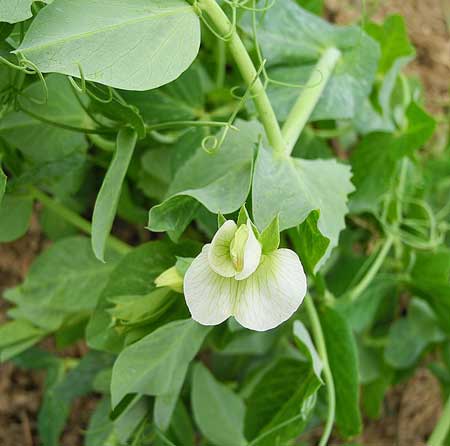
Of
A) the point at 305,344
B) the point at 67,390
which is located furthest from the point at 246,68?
the point at 67,390

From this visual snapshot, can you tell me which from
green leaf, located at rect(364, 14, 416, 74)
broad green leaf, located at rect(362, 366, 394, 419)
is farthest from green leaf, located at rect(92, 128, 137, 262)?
broad green leaf, located at rect(362, 366, 394, 419)

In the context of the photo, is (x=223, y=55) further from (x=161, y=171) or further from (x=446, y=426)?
(x=446, y=426)

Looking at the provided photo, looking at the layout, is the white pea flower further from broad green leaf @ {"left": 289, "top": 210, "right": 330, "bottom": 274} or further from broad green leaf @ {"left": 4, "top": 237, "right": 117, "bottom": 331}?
broad green leaf @ {"left": 4, "top": 237, "right": 117, "bottom": 331}

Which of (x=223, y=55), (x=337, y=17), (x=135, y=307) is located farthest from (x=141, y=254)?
(x=337, y=17)

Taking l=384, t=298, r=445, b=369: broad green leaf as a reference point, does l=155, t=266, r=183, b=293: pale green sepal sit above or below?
above

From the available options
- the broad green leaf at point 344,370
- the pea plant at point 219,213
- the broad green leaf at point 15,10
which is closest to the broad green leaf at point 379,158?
the pea plant at point 219,213
